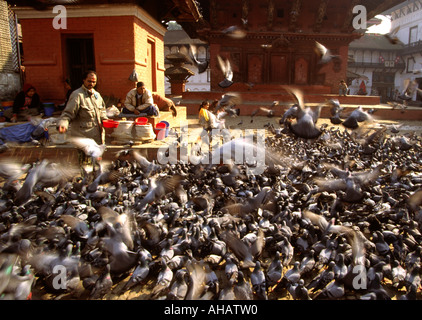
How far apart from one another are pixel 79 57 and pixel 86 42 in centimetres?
53

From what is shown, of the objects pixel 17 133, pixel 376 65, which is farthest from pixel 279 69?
pixel 376 65

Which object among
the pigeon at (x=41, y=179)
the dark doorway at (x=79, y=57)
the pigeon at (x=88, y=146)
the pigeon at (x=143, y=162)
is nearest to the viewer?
the pigeon at (x=41, y=179)

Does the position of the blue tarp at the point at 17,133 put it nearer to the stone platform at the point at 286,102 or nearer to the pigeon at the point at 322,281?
the pigeon at the point at 322,281

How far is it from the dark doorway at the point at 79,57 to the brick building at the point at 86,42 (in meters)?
0.03

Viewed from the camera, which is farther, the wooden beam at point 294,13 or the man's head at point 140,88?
the wooden beam at point 294,13

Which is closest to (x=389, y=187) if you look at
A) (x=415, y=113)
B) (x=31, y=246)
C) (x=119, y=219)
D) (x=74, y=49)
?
(x=119, y=219)

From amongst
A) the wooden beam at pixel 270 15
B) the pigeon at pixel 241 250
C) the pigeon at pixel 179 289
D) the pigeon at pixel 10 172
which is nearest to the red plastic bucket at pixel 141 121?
the pigeon at pixel 10 172

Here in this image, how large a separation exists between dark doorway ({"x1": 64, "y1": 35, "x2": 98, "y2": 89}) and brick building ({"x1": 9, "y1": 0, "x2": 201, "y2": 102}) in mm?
32

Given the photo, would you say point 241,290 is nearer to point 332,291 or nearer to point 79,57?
point 332,291

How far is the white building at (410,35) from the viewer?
31.5 metres

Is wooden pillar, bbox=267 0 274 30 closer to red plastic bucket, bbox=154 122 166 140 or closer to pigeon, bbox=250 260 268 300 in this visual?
red plastic bucket, bbox=154 122 166 140

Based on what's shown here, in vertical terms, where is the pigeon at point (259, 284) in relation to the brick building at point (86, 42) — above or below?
below
